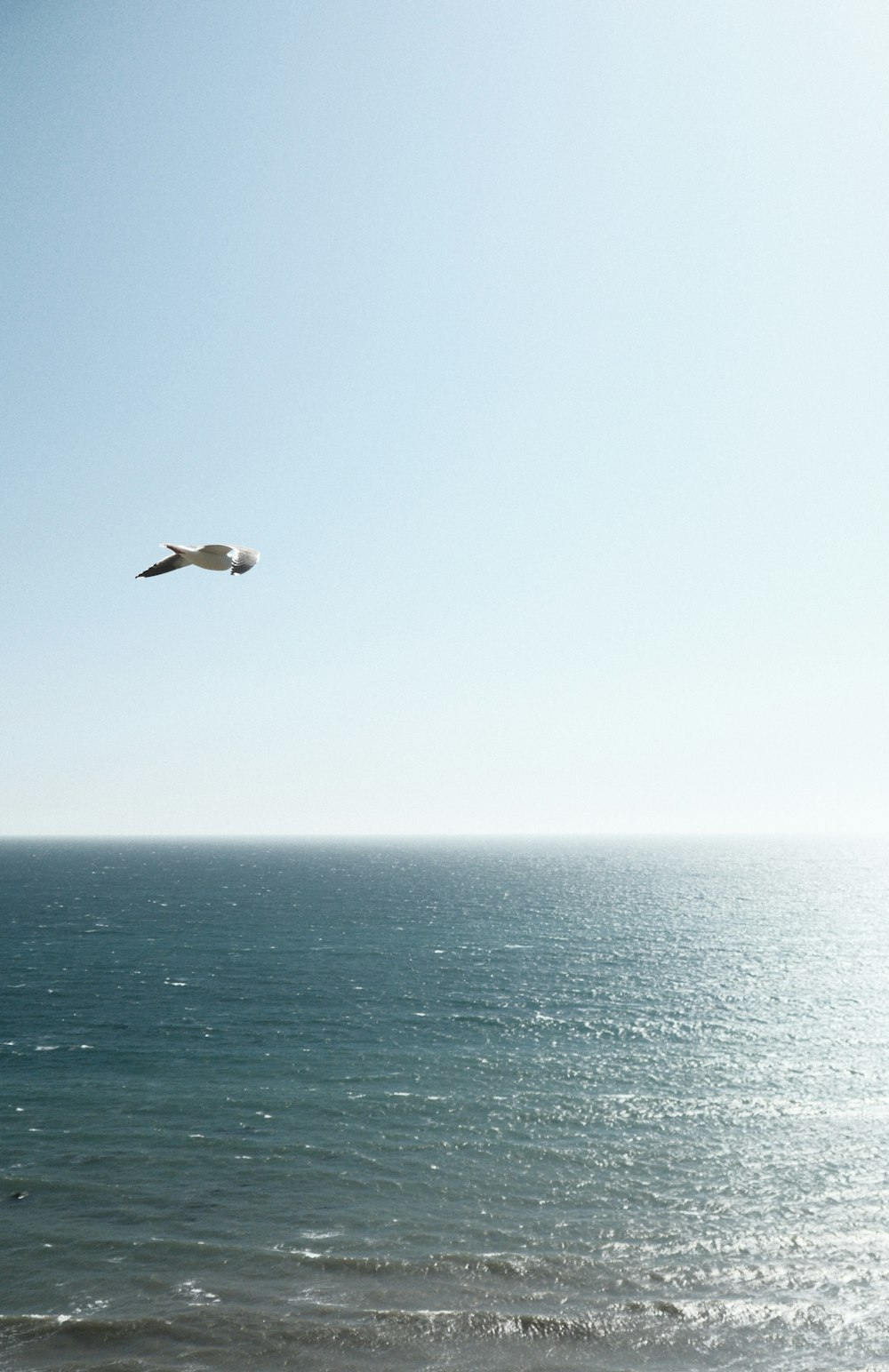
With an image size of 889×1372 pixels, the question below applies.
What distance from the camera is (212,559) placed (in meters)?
14.0

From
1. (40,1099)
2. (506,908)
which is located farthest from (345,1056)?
(506,908)

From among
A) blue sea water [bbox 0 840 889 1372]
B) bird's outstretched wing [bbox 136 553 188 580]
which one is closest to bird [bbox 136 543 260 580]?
bird's outstretched wing [bbox 136 553 188 580]

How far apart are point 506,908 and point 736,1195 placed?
12497 centimetres

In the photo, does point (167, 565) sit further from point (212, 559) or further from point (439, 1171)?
point (439, 1171)

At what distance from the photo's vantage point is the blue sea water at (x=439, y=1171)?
3322 cm

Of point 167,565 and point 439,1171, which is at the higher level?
point 167,565

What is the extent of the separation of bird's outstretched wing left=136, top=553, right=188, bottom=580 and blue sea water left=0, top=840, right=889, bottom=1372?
33.1 metres

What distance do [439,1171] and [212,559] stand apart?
45660 mm

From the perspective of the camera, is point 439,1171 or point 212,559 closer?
point 212,559

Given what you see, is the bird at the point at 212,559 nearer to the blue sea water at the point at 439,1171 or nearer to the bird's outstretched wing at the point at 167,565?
the bird's outstretched wing at the point at 167,565

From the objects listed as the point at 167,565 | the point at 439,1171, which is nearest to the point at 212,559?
the point at 167,565

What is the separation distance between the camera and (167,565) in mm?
14820

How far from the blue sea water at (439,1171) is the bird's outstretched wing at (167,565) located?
109 feet

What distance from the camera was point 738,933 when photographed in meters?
137
